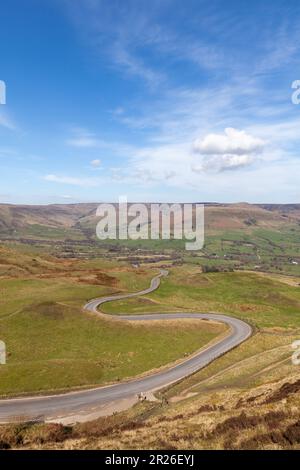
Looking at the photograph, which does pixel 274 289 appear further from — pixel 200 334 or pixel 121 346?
pixel 121 346

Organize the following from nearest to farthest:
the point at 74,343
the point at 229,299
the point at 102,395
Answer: the point at 102,395
the point at 74,343
the point at 229,299

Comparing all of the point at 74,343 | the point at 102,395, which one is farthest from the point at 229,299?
the point at 102,395

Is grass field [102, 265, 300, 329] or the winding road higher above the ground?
the winding road

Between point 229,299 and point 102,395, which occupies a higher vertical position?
point 102,395

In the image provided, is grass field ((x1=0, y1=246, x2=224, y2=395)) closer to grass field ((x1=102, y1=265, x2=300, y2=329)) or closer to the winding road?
the winding road

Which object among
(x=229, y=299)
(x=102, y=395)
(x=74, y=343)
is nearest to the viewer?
(x=102, y=395)

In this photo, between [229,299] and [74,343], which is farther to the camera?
[229,299]

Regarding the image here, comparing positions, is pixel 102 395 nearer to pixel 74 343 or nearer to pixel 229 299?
pixel 74 343

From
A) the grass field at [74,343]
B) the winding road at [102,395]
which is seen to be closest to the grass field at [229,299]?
the grass field at [74,343]

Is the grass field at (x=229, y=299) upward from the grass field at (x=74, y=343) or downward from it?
downward

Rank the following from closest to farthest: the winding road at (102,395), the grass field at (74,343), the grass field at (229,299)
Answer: the winding road at (102,395), the grass field at (74,343), the grass field at (229,299)

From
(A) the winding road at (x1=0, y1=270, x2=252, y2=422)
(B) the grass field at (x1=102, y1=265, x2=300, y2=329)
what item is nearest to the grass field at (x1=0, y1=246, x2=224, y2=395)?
(A) the winding road at (x1=0, y1=270, x2=252, y2=422)

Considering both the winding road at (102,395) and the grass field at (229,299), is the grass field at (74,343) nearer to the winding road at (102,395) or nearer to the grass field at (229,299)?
the winding road at (102,395)
